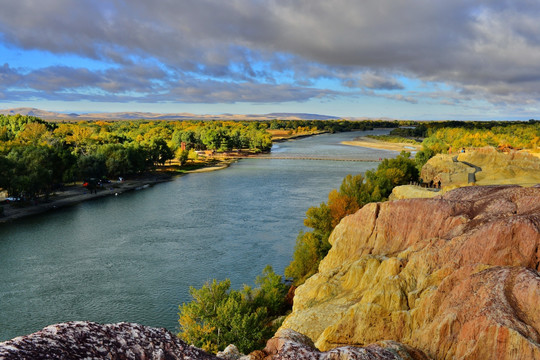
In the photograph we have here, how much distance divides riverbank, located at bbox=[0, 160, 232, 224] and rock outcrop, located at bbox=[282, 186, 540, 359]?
262 feet

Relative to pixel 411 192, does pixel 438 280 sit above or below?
above

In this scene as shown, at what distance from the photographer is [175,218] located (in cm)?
9025

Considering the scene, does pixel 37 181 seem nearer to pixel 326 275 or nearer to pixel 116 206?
pixel 116 206

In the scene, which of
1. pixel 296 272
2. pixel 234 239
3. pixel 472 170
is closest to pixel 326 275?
pixel 296 272

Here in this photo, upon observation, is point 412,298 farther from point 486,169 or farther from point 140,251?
point 486,169

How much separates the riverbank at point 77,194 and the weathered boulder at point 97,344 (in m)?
89.9

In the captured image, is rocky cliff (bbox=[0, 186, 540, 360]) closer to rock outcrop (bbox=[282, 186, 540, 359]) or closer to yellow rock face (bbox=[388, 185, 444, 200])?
rock outcrop (bbox=[282, 186, 540, 359])

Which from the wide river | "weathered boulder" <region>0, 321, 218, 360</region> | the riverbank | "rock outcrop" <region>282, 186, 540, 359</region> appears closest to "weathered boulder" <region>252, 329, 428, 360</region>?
→ "weathered boulder" <region>0, 321, 218, 360</region>

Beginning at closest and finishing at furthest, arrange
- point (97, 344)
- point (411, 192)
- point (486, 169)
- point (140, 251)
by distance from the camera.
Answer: point (97, 344), point (140, 251), point (411, 192), point (486, 169)

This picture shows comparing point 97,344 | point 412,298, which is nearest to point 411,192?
point 412,298

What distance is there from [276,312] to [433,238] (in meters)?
20.7

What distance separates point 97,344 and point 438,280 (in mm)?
22445

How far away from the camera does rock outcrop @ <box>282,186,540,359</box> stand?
1980 cm

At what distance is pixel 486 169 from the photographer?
317 feet
